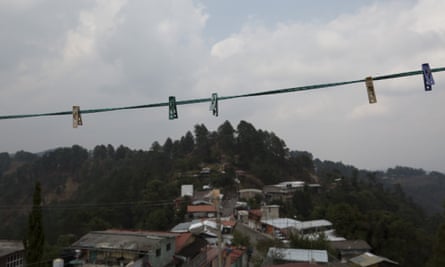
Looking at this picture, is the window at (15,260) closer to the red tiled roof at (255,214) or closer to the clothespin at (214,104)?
the clothespin at (214,104)

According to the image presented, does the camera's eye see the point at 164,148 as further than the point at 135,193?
Yes

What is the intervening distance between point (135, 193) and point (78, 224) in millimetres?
12284

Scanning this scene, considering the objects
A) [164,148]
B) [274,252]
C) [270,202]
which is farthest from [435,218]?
[164,148]

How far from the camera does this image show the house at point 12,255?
18.4 metres

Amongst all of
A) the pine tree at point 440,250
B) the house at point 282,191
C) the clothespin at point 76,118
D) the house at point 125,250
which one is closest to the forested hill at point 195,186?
the house at point 282,191

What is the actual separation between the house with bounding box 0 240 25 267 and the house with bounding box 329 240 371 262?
23.8 meters

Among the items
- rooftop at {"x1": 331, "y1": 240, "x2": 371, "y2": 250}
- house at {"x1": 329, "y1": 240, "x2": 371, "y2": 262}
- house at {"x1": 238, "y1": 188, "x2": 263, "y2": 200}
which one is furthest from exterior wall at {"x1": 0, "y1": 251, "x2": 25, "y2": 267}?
house at {"x1": 238, "y1": 188, "x2": 263, "y2": 200}

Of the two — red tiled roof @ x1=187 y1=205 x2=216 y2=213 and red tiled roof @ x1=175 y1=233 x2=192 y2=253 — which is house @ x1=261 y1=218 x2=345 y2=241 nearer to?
red tiled roof @ x1=187 y1=205 x2=216 y2=213

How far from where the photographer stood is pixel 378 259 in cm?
2447

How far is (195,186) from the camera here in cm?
5350

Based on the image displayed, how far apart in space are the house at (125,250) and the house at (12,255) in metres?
3.14

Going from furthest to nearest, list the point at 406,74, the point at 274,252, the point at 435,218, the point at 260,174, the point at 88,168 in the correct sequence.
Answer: the point at 88,168
the point at 260,174
the point at 435,218
the point at 274,252
the point at 406,74

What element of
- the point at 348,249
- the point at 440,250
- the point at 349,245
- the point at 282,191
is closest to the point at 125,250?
the point at 440,250

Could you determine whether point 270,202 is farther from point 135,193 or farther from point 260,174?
point 135,193
